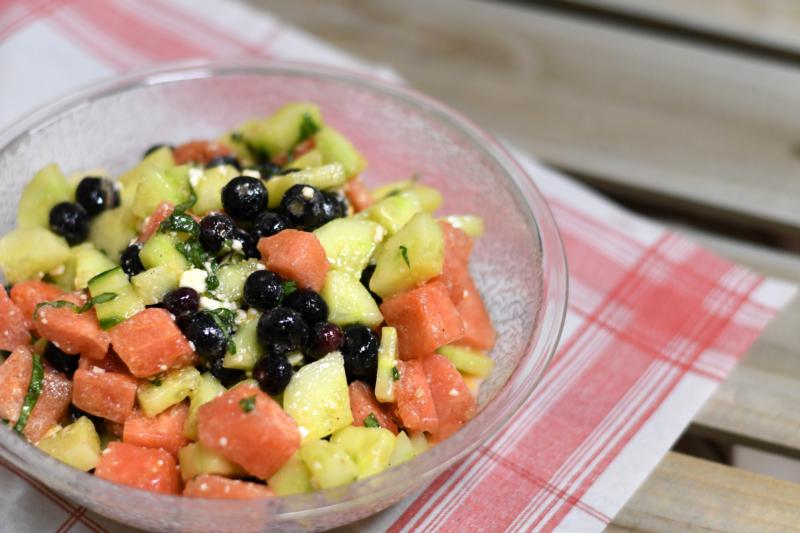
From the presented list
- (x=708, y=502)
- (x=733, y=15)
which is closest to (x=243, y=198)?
(x=708, y=502)

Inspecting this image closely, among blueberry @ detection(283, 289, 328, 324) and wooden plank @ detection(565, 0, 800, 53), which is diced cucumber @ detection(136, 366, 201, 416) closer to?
blueberry @ detection(283, 289, 328, 324)

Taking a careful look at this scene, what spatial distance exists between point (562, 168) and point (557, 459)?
1.19m

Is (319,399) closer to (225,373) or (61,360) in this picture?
(225,373)

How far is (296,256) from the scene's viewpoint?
169 cm

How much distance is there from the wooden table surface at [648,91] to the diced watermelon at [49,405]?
5.12 feet

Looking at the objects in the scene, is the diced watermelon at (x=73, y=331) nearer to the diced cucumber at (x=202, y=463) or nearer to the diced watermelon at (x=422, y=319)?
the diced cucumber at (x=202, y=463)

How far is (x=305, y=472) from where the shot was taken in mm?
1529

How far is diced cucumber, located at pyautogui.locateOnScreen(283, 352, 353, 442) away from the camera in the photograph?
1.58 m

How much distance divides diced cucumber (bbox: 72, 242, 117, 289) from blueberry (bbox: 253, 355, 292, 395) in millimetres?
463

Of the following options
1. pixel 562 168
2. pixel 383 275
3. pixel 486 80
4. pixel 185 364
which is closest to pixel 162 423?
pixel 185 364

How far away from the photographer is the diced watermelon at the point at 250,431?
1.48 m

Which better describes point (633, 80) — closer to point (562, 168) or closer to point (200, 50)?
point (562, 168)

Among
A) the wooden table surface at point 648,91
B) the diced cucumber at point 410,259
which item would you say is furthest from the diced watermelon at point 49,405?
the wooden table surface at point 648,91

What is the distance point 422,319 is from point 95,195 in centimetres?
84
